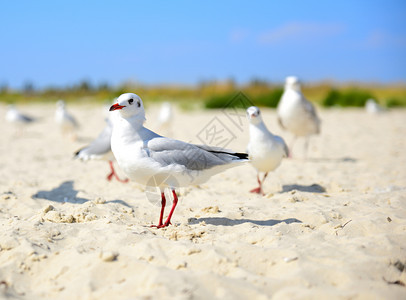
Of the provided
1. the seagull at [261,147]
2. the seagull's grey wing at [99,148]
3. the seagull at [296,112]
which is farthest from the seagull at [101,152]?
the seagull at [296,112]

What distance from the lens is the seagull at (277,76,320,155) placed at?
888cm

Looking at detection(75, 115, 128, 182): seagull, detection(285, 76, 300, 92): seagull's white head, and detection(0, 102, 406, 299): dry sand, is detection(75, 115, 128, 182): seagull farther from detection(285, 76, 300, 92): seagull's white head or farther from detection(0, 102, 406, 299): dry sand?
detection(285, 76, 300, 92): seagull's white head

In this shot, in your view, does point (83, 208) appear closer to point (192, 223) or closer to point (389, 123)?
point (192, 223)

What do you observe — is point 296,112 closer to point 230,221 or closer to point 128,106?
point 230,221

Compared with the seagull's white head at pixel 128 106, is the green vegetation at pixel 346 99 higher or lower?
lower

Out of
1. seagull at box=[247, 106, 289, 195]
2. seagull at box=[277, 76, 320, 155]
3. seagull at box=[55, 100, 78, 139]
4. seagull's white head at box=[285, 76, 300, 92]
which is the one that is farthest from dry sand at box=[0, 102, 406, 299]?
seagull at box=[55, 100, 78, 139]

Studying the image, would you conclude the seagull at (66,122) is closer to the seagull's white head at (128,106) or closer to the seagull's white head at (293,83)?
the seagull's white head at (293,83)

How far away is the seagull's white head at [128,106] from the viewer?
12.5 feet

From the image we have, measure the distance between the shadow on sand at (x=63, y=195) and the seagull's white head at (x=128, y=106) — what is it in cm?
142

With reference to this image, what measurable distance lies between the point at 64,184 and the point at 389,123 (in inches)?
539

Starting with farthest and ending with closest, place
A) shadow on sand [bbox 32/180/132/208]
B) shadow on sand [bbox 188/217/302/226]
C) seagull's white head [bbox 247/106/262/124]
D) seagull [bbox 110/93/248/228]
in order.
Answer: seagull's white head [bbox 247/106/262/124] → shadow on sand [bbox 32/180/132/208] → shadow on sand [bbox 188/217/302/226] → seagull [bbox 110/93/248/228]

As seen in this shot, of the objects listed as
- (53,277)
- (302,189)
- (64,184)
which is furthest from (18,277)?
(302,189)

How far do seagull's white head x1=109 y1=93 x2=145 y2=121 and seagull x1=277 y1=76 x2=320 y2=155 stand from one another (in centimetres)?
559

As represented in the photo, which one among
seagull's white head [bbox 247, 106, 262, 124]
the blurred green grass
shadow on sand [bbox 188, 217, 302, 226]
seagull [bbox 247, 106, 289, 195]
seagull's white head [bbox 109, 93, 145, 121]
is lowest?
the blurred green grass
